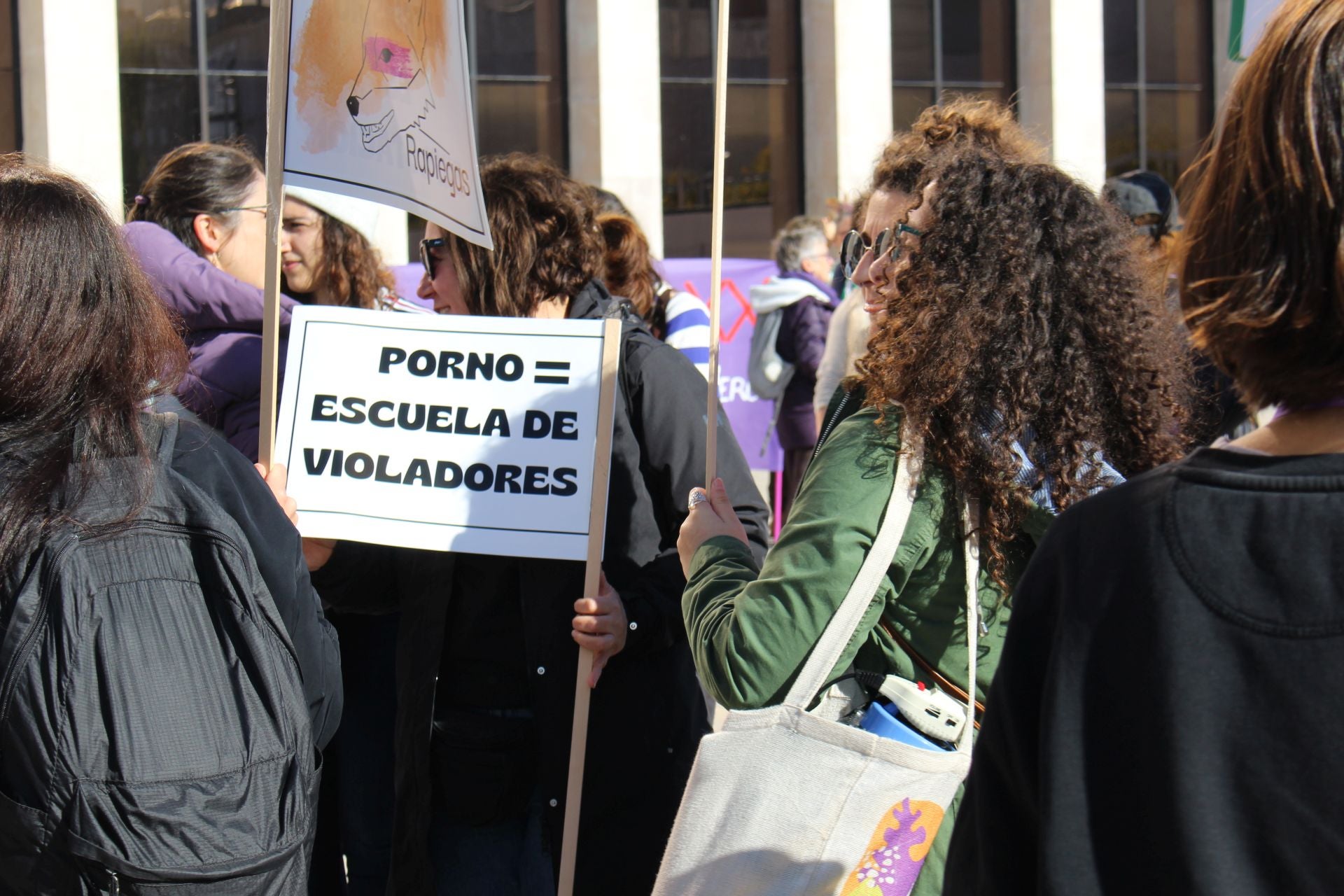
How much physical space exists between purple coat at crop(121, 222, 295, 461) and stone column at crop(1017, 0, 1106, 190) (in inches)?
543

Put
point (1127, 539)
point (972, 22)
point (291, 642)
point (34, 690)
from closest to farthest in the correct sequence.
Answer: point (1127, 539)
point (34, 690)
point (291, 642)
point (972, 22)

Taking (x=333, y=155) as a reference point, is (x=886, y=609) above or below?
below

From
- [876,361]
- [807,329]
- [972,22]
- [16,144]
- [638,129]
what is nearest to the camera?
[876,361]

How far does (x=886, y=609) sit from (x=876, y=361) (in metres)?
0.34

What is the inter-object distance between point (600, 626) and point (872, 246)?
85 centimetres

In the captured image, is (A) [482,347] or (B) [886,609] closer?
(B) [886,609]

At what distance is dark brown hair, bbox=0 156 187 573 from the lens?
1.50m

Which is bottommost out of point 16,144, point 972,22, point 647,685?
point 647,685

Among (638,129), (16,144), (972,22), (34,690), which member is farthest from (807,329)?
(972,22)

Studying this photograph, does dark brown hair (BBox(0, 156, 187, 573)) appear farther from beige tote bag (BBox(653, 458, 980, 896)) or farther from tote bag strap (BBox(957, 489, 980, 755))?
tote bag strap (BBox(957, 489, 980, 755))

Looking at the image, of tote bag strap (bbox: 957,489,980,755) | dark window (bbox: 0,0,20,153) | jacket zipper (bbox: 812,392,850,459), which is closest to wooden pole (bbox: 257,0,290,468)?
jacket zipper (bbox: 812,392,850,459)

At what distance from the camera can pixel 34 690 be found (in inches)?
56.7

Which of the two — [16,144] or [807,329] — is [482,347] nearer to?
[807,329]

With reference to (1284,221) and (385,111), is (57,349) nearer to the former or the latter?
(385,111)
